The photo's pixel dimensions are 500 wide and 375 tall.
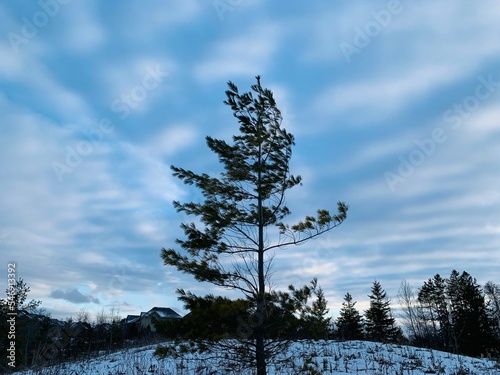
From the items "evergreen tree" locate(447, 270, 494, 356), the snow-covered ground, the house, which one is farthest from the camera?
the house

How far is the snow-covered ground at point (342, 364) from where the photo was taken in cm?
960

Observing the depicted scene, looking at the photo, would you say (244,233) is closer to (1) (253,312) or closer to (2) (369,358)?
(1) (253,312)

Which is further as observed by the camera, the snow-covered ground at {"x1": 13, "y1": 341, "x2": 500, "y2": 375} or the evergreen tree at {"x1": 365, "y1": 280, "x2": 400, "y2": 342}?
the evergreen tree at {"x1": 365, "y1": 280, "x2": 400, "y2": 342}

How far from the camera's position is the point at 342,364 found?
1064 cm

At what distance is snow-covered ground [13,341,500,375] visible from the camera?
9.60m

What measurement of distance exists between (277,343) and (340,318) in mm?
45506

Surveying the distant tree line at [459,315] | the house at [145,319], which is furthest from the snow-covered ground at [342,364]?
the house at [145,319]

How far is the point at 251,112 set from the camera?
924 centimetres

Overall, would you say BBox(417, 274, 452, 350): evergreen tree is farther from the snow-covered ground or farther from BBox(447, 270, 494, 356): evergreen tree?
the snow-covered ground

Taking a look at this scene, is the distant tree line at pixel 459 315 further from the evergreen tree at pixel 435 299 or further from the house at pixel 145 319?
the house at pixel 145 319

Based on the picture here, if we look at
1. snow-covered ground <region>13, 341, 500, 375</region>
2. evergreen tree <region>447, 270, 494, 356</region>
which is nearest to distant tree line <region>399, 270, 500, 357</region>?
evergreen tree <region>447, 270, 494, 356</region>

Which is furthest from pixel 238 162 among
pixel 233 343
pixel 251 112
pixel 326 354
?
pixel 326 354

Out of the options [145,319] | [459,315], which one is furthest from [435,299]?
[145,319]

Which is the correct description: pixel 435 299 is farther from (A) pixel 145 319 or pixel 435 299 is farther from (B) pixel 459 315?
(A) pixel 145 319
